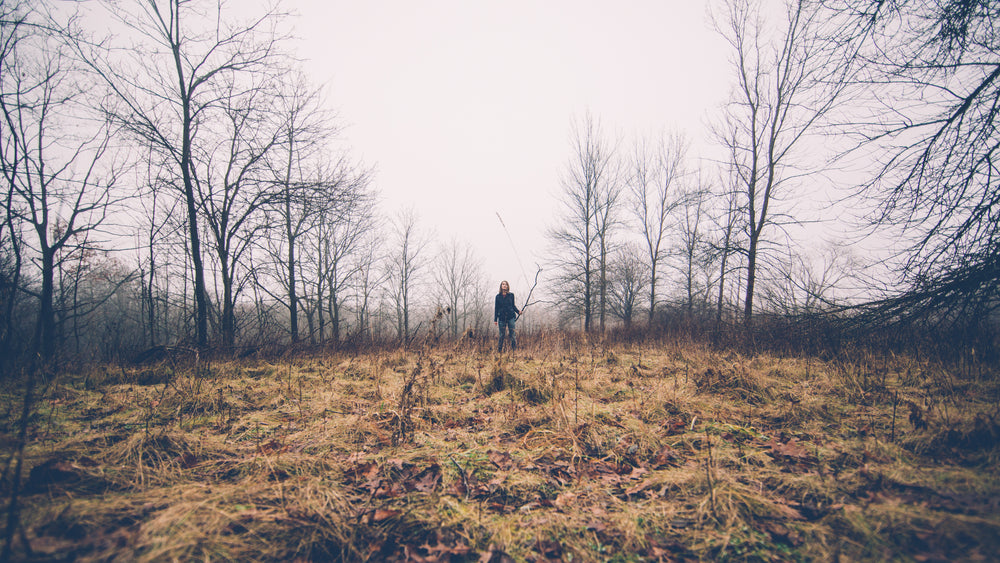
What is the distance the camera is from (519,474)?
7.11 ft

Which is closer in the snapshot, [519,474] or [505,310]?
[519,474]

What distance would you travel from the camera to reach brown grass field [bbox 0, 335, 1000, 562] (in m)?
1.51

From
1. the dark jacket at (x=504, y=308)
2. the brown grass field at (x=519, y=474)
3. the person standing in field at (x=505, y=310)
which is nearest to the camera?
the brown grass field at (x=519, y=474)

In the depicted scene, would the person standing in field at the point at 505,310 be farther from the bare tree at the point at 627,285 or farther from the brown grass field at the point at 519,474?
the bare tree at the point at 627,285

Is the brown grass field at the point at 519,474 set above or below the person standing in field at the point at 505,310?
below

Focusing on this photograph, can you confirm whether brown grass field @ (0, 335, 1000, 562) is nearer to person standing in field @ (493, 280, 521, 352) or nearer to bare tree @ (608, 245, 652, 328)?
person standing in field @ (493, 280, 521, 352)

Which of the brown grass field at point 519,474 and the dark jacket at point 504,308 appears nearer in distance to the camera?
the brown grass field at point 519,474

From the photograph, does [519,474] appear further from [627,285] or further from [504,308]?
[627,285]

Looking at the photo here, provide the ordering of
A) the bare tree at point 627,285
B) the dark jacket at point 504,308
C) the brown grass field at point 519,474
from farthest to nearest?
the bare tree at point 627,285 < the dark jacket at point 504,308 < the brown grass field at point 519,474

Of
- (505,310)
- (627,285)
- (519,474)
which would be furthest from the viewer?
(627,285)

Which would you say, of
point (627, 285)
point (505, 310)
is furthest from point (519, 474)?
point (627, 285)

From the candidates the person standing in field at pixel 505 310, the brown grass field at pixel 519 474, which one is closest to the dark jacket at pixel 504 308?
the person standing in field at pixel 505 310

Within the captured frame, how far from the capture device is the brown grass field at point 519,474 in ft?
4.95

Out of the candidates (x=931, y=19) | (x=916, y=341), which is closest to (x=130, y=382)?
(x=931, y=19)
